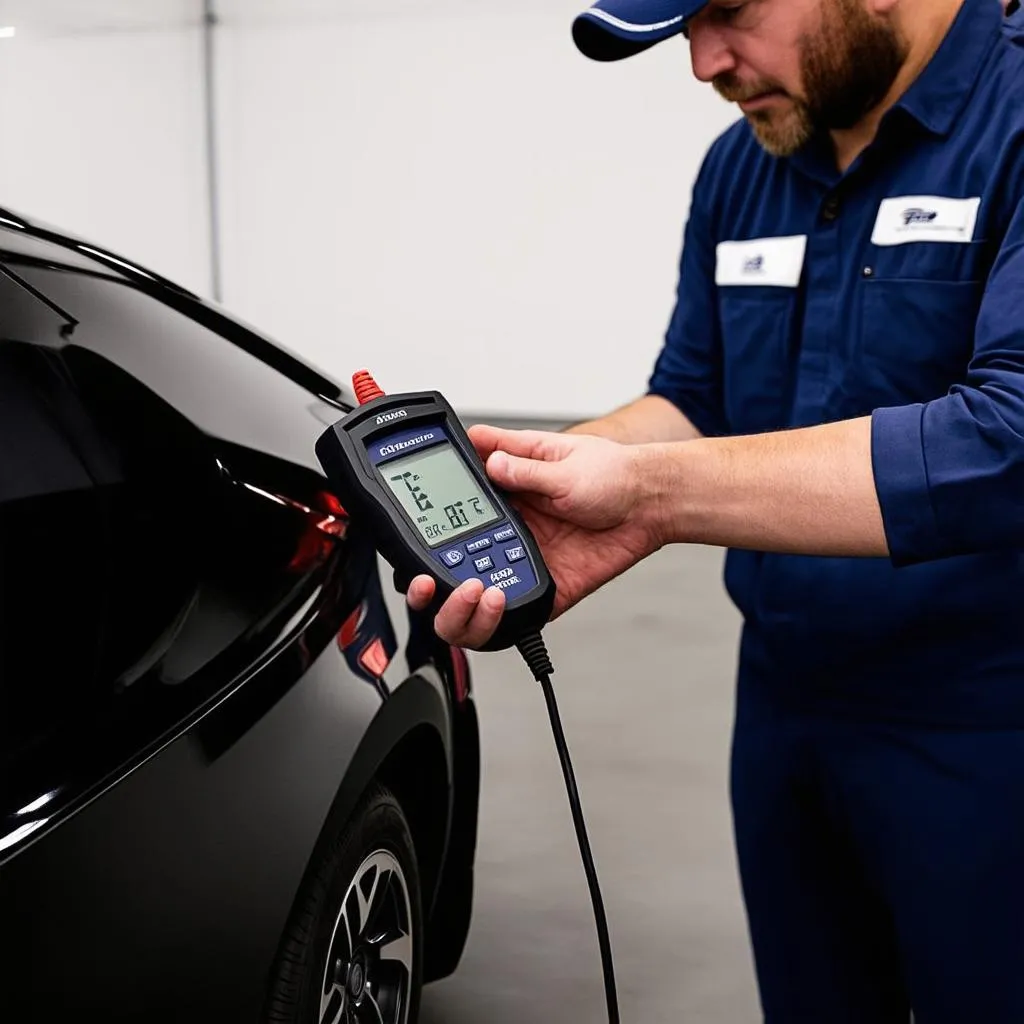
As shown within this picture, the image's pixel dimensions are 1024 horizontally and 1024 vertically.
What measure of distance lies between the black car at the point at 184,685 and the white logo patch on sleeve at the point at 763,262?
1.88 feet

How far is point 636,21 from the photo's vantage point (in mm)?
1381

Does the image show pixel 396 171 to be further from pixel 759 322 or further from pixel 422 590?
pixel 422 590

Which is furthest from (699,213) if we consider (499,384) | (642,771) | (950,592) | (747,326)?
(499,384)

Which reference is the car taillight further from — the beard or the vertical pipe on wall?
the vertical pipe on wall

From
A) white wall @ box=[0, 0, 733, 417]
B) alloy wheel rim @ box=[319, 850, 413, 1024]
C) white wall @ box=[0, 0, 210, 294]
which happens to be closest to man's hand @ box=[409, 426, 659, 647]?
alloy wheel rim @ box=[319, 850, 413, 1024]

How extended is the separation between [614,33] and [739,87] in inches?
6.7

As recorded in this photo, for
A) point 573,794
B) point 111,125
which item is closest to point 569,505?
point 573,794

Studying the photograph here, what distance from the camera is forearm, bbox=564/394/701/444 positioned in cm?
173

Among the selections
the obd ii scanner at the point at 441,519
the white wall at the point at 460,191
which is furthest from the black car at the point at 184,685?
the white wall at the point at 460,191

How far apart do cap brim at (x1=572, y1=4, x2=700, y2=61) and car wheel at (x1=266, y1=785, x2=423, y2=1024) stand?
2.94 ft

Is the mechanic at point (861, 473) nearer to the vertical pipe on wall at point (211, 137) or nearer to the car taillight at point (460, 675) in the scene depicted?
the car taillight at point (460, 675)

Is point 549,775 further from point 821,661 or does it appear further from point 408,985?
point 821,661

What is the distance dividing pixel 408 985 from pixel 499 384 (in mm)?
5265

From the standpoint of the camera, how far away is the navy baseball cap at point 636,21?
1.38 metres
